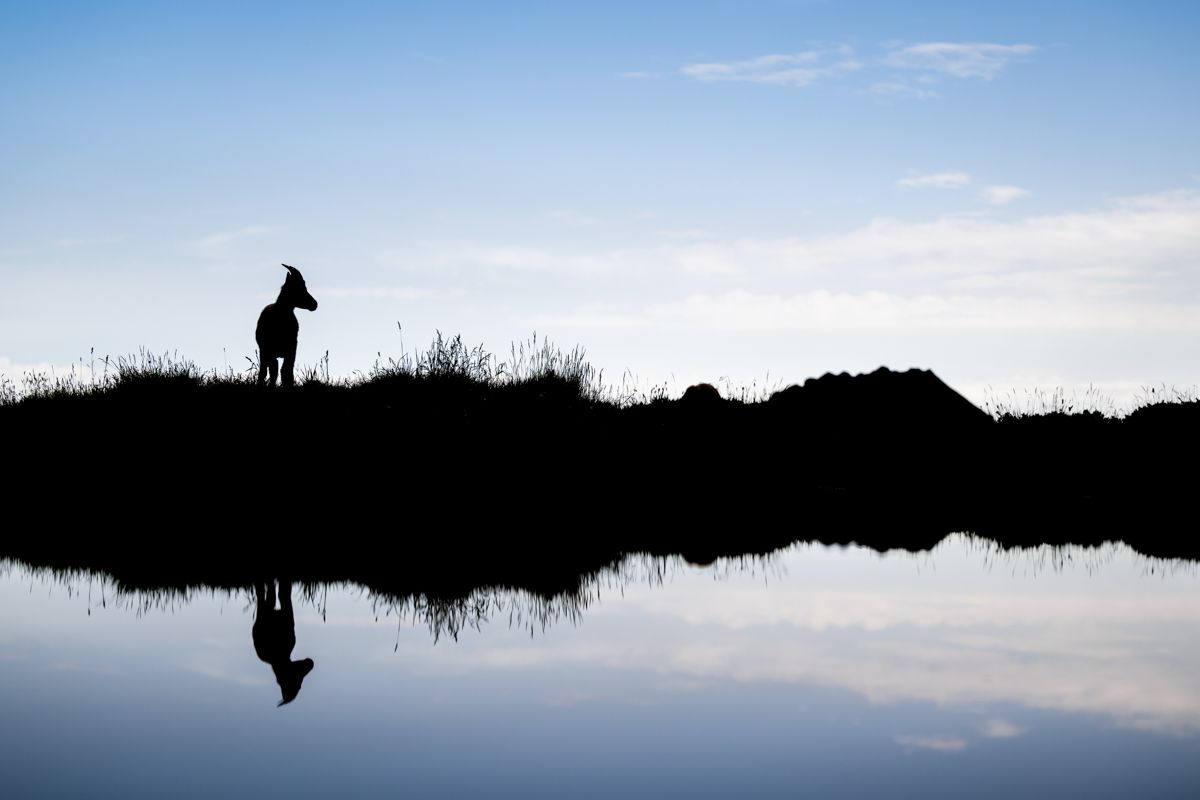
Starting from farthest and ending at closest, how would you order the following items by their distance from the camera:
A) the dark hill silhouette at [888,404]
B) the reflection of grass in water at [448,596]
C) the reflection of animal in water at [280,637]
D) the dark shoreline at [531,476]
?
the dark hill silhouette at [888,404]
the dark shoreline at [531,476]
the reflection of grass in water at [448,596]
the reflection of animal in water at [280,637]

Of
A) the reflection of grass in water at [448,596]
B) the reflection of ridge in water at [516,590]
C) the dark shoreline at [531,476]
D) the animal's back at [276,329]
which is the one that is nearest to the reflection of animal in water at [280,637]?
the reflection of ridge in water at [516,590]

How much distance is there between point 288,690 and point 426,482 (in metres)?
9.03

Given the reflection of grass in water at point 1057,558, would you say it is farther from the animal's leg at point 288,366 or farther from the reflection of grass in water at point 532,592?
the animal's leg at point 288,366

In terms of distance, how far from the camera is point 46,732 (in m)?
5.47

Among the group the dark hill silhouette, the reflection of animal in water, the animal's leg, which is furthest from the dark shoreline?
the reflection of animal in water

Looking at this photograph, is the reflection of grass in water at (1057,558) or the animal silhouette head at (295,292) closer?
the reflection of grass in water at (1057,558)

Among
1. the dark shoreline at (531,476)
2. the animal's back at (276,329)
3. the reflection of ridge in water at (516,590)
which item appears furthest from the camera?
the animal's back at (276,329)

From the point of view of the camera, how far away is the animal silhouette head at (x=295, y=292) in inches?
651

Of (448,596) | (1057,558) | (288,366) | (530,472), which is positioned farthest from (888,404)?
(448,596)

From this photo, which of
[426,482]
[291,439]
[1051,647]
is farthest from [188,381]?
[1051,647]

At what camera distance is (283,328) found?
53.3ft

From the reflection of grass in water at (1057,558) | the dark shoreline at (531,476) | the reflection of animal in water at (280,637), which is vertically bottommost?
the reflection of animal in water at (280,637)

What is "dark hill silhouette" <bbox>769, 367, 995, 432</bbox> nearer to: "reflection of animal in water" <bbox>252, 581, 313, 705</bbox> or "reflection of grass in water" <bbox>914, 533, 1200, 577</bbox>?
"reflection of grass in water" <bbox>914, 533, 1200, 577</bbox>

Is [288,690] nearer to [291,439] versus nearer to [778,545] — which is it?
[778,545]
